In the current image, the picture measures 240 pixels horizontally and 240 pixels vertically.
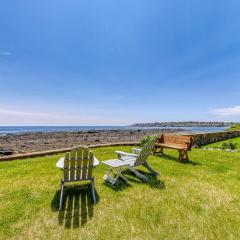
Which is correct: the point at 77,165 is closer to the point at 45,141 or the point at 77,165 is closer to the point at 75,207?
the point at 75,207

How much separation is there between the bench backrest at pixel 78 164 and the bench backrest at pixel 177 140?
507 cm

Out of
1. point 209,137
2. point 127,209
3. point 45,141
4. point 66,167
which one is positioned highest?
point 209,137

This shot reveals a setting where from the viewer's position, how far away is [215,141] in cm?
1497

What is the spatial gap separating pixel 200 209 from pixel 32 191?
3799mm

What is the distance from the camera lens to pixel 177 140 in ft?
28.2

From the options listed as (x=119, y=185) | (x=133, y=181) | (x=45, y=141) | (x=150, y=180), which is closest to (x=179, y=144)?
(x=150, y=180)

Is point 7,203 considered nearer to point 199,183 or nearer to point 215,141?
point 199,183

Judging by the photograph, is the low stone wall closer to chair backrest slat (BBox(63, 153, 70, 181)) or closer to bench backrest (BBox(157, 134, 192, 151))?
bench backrest (BBox(157, 134, 192, 151))

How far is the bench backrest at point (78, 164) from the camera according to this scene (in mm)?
3936

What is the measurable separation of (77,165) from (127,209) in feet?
4.59

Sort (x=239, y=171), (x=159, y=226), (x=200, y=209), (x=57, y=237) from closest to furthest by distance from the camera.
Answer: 1. (x=57, y=237)
2. (x=159, y=226)
3. (x=200, y=209)
4. (x=239, y=171)

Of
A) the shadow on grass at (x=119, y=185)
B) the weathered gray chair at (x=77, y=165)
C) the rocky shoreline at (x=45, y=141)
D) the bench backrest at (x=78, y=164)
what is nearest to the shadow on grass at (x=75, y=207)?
the weathered gray chair at (x=77, y=165)

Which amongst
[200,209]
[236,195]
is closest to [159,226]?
[200,209]

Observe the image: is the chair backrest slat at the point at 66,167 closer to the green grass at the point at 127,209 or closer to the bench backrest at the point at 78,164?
the bench backrest at the point at 78,164
